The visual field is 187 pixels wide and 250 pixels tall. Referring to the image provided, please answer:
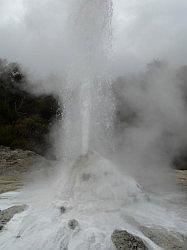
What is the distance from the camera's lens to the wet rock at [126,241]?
8055 millimetres

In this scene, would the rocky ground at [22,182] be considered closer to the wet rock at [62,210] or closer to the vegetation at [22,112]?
the wet rock at [62,210]

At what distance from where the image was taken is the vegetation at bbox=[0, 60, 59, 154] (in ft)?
74.8

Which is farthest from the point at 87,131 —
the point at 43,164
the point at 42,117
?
the point at 42,117

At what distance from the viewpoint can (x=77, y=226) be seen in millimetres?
8680

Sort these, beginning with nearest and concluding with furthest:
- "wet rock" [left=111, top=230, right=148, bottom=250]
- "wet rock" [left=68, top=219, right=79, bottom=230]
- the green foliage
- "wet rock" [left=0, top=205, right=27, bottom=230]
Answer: "wet rock" [left=111, top=230, right=148, bottom=250], "wet rock" [left=68, top=219, right=79, bottom=230], "wet rock" [left=0, top=205, right=27, bottom=230], the green foliage

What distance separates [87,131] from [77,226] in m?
3.20

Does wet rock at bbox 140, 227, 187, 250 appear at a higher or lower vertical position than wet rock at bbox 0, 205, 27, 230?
lower

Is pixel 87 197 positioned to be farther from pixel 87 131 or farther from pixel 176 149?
pixel 176 149

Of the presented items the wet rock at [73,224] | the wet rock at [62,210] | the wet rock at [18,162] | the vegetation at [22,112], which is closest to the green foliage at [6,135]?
the vegetation at [22,112]

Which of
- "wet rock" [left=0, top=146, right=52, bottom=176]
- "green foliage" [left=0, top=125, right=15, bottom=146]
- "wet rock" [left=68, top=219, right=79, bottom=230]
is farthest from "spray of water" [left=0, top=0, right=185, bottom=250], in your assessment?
"green foliage" [left=0, top=125, right=15, bottom=146]

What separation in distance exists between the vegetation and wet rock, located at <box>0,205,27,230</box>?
11.8 m

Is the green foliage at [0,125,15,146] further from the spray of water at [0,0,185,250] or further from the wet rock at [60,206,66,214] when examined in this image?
the wet rock at [60,206,66,214]

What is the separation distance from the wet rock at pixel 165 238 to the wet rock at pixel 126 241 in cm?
39

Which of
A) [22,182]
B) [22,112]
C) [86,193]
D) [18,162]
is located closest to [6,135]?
[18,162]
